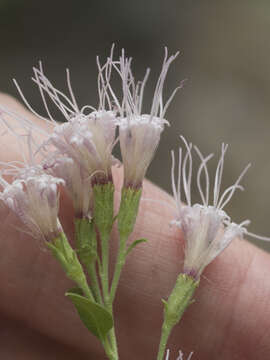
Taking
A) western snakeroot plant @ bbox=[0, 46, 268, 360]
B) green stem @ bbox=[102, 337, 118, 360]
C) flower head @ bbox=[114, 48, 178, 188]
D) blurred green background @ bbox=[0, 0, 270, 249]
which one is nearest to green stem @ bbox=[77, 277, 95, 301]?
western snakeroot plant @ bbox=[0, 46, 268, 360]

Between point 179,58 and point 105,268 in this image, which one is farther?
point 179,58

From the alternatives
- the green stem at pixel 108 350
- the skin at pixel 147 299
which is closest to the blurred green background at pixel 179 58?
the skin at pixel 147 299

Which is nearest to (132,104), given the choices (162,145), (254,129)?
(162,145)

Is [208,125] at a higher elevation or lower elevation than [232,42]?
lower

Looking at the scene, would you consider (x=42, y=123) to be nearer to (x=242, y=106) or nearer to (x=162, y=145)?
(x=162, y=145)

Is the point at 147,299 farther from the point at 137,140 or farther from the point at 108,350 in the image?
the point at 137,140

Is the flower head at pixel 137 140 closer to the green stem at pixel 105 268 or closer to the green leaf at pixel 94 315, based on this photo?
the green stem at pixel 105 268

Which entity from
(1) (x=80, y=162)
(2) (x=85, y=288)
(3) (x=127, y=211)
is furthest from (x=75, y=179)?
(2) (x=85, y=288)

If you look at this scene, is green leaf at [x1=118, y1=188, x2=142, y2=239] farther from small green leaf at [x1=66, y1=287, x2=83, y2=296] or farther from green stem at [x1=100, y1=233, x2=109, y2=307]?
small green leaf at [x1=66, y1=287, x2=83, y2=296]
